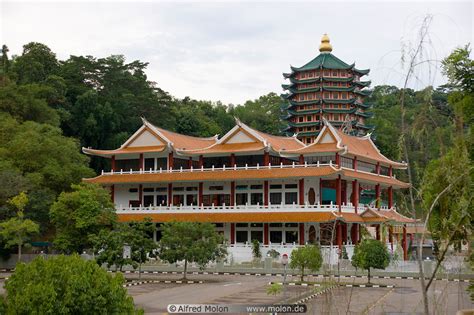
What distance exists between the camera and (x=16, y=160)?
1953 inches

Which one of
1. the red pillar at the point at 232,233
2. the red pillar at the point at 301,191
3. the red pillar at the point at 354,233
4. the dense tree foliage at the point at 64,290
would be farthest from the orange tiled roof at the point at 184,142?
the dense tree foliage at the point at 64,290

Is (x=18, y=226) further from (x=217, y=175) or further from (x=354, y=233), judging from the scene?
(x=354, y=233)

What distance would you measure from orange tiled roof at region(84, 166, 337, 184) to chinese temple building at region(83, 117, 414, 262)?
8cm

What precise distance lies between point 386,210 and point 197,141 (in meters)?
17.6

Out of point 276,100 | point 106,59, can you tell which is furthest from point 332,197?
point 276,100

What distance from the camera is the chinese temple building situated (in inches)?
1818

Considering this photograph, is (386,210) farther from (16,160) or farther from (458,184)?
(458,184)

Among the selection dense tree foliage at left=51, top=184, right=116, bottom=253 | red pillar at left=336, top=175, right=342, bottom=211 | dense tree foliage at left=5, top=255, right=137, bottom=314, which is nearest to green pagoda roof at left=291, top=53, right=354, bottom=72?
red pillar at left=336, top=175, right=342, bottom=211

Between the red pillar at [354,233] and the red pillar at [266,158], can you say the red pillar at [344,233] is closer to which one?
the red pillar at [354,233]

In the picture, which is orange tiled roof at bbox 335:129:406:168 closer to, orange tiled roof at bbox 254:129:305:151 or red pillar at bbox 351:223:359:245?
→ orange tiled roof at bbox 254:129:305:151

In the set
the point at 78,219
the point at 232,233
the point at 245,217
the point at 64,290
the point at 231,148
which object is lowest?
the point at 64,290

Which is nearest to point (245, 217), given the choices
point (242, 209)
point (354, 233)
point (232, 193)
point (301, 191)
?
point (242, 209)

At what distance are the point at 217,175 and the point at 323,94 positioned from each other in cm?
3055

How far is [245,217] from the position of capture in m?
46.9
